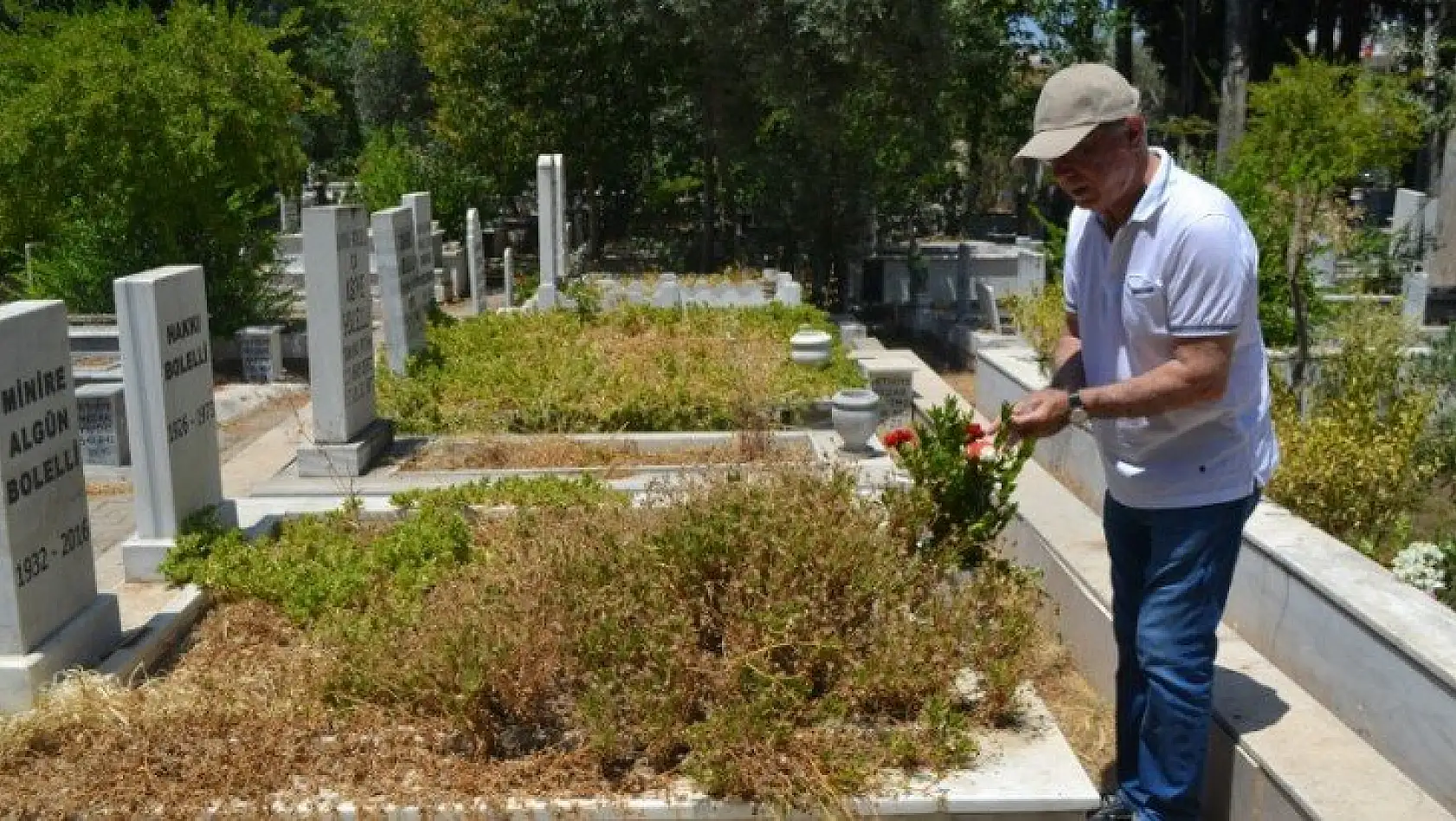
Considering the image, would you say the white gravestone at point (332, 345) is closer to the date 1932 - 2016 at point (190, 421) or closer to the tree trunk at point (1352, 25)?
the date 1932 - 2016 at point (190, 421)

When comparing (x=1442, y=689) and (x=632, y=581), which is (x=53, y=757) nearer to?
(x=632, y=581)

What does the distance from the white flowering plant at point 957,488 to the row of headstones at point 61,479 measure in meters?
2.96

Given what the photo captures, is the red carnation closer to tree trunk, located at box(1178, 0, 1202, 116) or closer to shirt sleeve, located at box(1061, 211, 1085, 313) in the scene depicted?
shirt sleeve, located at box(1061, 211, 1085, 313)

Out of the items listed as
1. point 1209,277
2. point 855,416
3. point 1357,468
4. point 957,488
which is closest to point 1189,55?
point 855,416

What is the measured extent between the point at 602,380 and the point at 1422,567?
5884 mm

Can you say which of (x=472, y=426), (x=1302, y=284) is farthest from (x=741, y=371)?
(x=1302, y=284)

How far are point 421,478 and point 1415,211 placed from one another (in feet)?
48.5

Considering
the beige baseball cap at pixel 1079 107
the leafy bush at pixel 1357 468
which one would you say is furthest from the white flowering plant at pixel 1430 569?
the beige baseball cap at pixel 1079 107

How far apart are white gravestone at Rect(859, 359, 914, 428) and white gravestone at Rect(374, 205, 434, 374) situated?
11.9 ft

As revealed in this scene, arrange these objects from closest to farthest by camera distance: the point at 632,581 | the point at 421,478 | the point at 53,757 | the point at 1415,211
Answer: the point at 53,757, the point at 632,581, the point at 421,478, the point at 1415,211

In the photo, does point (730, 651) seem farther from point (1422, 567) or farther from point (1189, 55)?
point (1189, 55)

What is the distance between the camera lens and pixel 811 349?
10.0 meters

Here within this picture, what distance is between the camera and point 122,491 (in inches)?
370

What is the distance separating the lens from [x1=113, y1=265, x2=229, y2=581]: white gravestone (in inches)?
219
